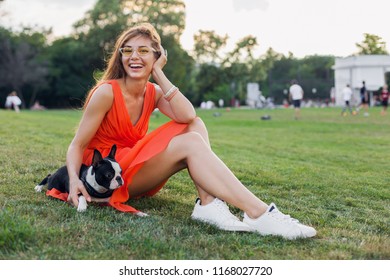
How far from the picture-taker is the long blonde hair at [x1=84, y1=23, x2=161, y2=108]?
3883mm

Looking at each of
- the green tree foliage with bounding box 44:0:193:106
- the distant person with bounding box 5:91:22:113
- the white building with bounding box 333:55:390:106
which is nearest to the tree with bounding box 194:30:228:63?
the green tree foliage with bounding box 44:0:193:106

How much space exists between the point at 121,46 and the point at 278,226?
1826 mm

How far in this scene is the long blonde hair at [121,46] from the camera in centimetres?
388

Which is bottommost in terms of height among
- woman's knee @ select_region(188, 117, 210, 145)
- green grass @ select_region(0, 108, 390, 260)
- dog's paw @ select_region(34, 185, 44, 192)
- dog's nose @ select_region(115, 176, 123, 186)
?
green grass @ select_region(0, 108, 390, 260)

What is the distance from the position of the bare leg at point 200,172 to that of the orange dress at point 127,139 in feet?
0.24

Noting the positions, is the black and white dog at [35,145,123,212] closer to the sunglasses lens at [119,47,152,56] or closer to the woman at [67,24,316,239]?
the woman at [67,24,316,239]

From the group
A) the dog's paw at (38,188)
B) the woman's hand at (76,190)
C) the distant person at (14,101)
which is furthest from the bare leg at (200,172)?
the distant person at (14,101)

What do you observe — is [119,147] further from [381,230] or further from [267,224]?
[381,230]

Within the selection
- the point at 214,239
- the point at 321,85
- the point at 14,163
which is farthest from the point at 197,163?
the point at 321,85

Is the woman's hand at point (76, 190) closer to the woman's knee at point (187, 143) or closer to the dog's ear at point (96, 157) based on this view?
the dog's ear at point (96, 157)

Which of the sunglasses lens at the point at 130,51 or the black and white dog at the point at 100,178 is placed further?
the sunglasses lens at the point at 130,51

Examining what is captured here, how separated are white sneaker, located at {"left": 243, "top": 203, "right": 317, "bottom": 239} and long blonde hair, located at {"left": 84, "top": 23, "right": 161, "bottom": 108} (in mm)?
1558

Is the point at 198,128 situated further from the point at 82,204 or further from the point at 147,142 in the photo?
the point at 82,204

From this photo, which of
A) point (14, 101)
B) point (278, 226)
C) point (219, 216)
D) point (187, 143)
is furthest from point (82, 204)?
point (14, 101)
